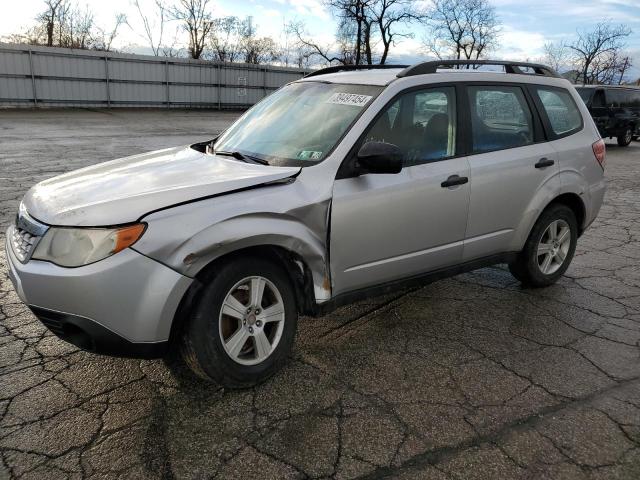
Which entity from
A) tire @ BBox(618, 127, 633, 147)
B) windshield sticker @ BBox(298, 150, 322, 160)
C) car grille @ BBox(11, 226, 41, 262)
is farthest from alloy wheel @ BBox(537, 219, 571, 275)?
tire @ BBox(618, 127, 633, 147)

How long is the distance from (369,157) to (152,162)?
143 cm

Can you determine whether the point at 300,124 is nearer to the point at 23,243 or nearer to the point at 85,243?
the point at 85,243

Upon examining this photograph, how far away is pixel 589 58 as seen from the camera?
146 feet

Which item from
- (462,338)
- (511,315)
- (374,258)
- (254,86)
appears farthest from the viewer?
(254,86)

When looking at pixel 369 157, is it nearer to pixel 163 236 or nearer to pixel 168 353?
pixel 163 236

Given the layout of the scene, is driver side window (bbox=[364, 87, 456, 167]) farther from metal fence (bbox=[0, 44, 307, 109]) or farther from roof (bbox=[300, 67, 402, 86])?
metal fence (bbox=[0, 44, 307, 109])

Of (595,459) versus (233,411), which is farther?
(233,411)

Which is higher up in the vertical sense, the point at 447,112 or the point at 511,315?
the point at 447,112

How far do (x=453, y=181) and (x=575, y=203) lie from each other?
1.65 meters

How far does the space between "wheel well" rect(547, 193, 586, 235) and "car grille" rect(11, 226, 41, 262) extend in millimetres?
3780

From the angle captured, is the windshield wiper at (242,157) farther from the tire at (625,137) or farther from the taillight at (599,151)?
the tire at (625,137)

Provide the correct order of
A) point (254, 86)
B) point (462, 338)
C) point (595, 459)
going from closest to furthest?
point (595, 459) → point (462, 338) → point (254, 86)

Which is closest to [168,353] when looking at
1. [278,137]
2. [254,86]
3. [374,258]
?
[374,258]

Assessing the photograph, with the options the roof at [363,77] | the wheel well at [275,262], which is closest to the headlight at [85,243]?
the wheel well at [275,262]
